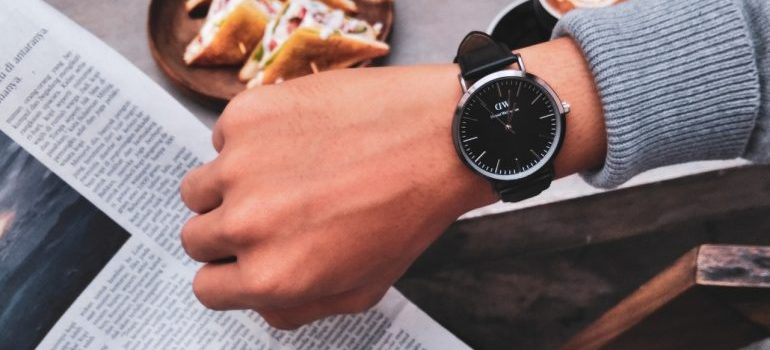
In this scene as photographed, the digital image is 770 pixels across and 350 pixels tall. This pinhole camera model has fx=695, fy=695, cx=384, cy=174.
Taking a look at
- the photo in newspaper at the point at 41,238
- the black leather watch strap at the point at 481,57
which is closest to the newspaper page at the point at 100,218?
the photo in newspaper at the point at 41,238

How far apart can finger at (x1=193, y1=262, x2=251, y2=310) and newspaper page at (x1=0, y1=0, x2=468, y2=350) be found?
0.10m

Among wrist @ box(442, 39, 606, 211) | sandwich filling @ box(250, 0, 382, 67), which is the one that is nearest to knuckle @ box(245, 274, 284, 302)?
wrist @ box(442, 39, 606, 211)

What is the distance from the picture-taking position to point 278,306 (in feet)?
1.44

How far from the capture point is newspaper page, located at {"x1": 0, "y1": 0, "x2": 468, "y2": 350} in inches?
21.4

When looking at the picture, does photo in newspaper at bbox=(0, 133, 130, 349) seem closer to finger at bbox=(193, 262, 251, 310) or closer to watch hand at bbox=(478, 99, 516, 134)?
finger at bbox=(193, 262, 251, 310)

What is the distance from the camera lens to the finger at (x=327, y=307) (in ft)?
1.49

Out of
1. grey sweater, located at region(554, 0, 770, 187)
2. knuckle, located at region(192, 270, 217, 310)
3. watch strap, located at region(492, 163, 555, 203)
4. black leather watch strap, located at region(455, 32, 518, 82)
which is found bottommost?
knuckle, located at region(192, 270, 217, 310)

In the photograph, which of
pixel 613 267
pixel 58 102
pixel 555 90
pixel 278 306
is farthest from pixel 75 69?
pixel 613 267

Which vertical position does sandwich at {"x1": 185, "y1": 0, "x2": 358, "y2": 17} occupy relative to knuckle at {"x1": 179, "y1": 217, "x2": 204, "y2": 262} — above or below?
above

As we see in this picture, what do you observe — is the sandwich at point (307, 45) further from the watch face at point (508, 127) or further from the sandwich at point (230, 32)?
the watch face at point (508, 127)

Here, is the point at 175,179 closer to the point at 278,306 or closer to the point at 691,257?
the point at 278,306

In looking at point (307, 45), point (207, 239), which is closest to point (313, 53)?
point (307, 45)

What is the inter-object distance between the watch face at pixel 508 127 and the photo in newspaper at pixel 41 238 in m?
0.30

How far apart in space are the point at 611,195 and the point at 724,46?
0.20 meters
